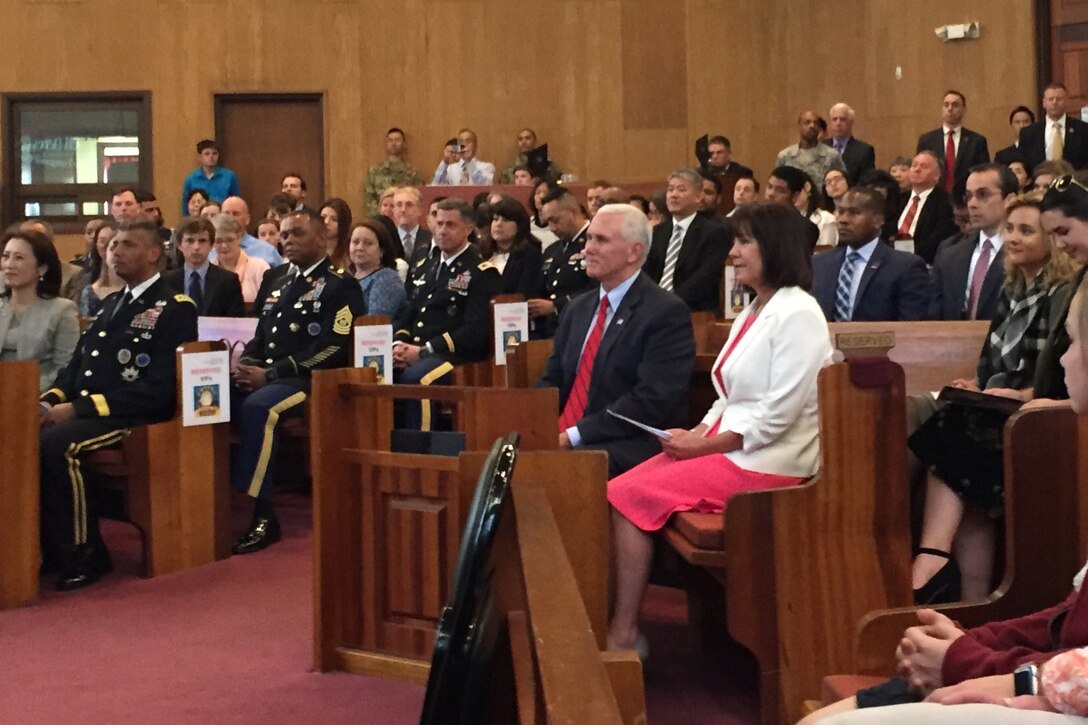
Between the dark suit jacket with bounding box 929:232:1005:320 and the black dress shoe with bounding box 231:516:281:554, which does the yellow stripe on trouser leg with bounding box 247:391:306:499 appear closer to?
the black dress shoe with bounding box 231:516:281:554

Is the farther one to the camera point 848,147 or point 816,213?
point 848,147

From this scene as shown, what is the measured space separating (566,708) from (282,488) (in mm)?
5466

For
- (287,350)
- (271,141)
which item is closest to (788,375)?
(287,350)

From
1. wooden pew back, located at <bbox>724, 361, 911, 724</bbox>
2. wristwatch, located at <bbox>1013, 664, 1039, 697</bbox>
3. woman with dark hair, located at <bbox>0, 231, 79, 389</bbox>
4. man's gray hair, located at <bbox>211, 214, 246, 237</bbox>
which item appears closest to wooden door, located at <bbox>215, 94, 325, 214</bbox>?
man's gray hair, located at <bbox>211, 214, 246, 237</bbox>

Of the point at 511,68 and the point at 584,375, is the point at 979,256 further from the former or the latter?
the point at 511,68

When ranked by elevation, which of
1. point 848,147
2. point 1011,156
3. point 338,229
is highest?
point 848,147

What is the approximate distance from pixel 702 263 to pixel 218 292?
94.1 inches

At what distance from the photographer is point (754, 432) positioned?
11.2 feet

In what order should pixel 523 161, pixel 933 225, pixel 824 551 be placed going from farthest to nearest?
pixel 523 161 → pixel 933 225 → pixel 824 551

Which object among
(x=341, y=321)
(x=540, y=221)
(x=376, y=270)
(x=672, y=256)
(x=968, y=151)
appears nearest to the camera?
(x=341, y=321)

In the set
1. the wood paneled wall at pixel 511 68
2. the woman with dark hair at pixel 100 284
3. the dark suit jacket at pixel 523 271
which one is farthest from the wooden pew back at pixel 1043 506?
the wood paneled wall at pixel 511 68

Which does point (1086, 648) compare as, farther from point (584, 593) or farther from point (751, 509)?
point (751, 509)

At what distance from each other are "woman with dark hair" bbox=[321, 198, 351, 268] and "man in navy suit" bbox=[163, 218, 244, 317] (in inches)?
21.6

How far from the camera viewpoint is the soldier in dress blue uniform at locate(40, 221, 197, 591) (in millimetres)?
4855
